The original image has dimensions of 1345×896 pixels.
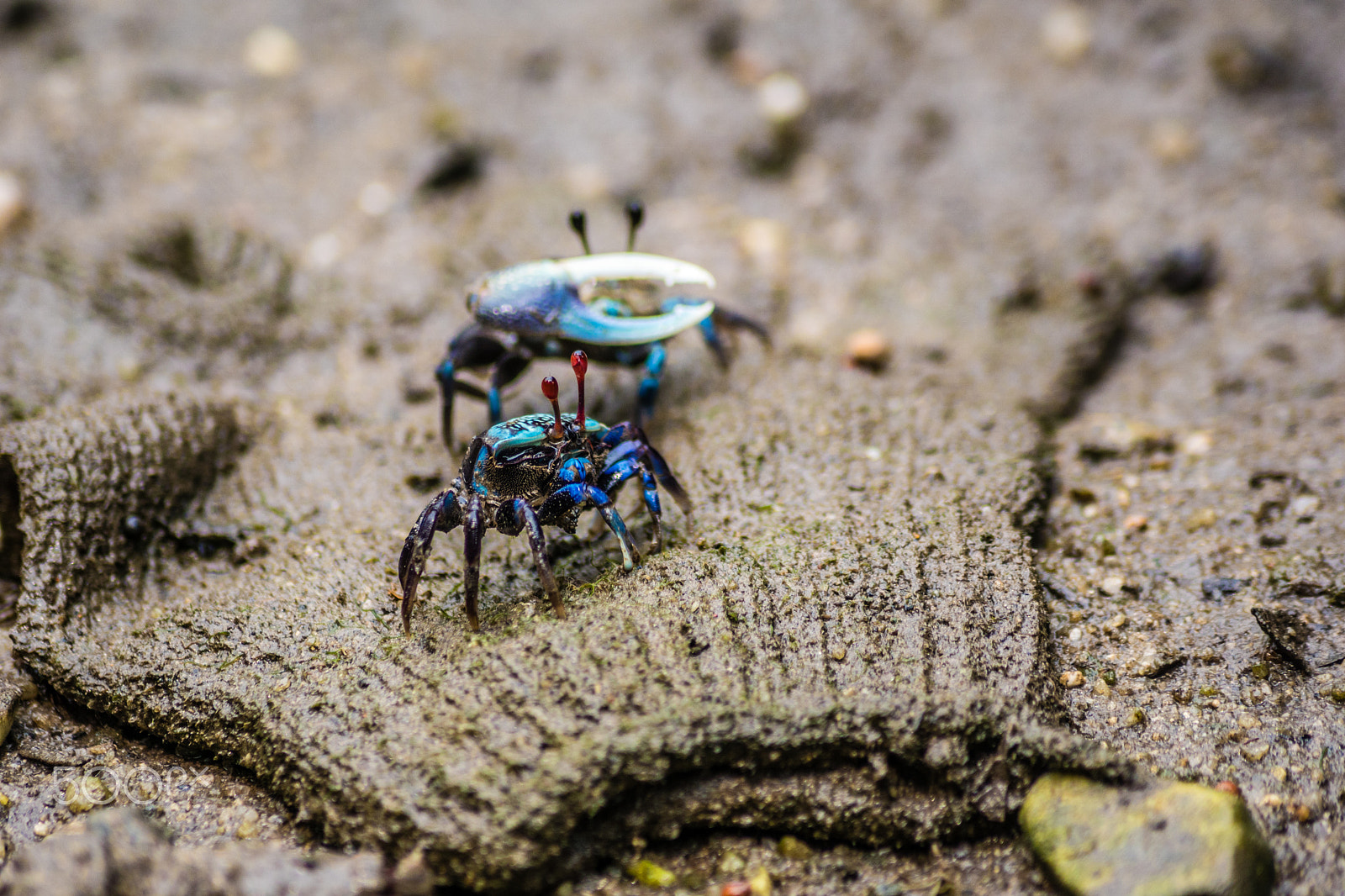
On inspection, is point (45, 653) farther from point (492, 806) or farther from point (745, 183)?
point (745, 183)

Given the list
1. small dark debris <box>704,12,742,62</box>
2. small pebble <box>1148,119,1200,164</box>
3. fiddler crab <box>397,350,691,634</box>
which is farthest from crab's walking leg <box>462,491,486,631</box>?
small pebble <box>1148,119,1200,164</box>

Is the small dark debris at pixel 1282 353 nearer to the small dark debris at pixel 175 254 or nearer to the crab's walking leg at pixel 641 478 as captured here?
the crab's walking leg at pixel 641 478

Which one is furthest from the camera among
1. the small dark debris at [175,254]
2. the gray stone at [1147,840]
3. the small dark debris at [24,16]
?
the small dark debris at [24,16]

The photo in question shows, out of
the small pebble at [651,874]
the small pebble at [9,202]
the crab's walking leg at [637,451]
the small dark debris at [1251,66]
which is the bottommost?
the small pebble at [651,874]

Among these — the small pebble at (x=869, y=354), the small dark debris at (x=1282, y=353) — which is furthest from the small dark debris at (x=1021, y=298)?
the small dark debris at (x=1282, y=353)

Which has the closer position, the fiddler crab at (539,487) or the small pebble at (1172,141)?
the fiddler crab at (539,487)
